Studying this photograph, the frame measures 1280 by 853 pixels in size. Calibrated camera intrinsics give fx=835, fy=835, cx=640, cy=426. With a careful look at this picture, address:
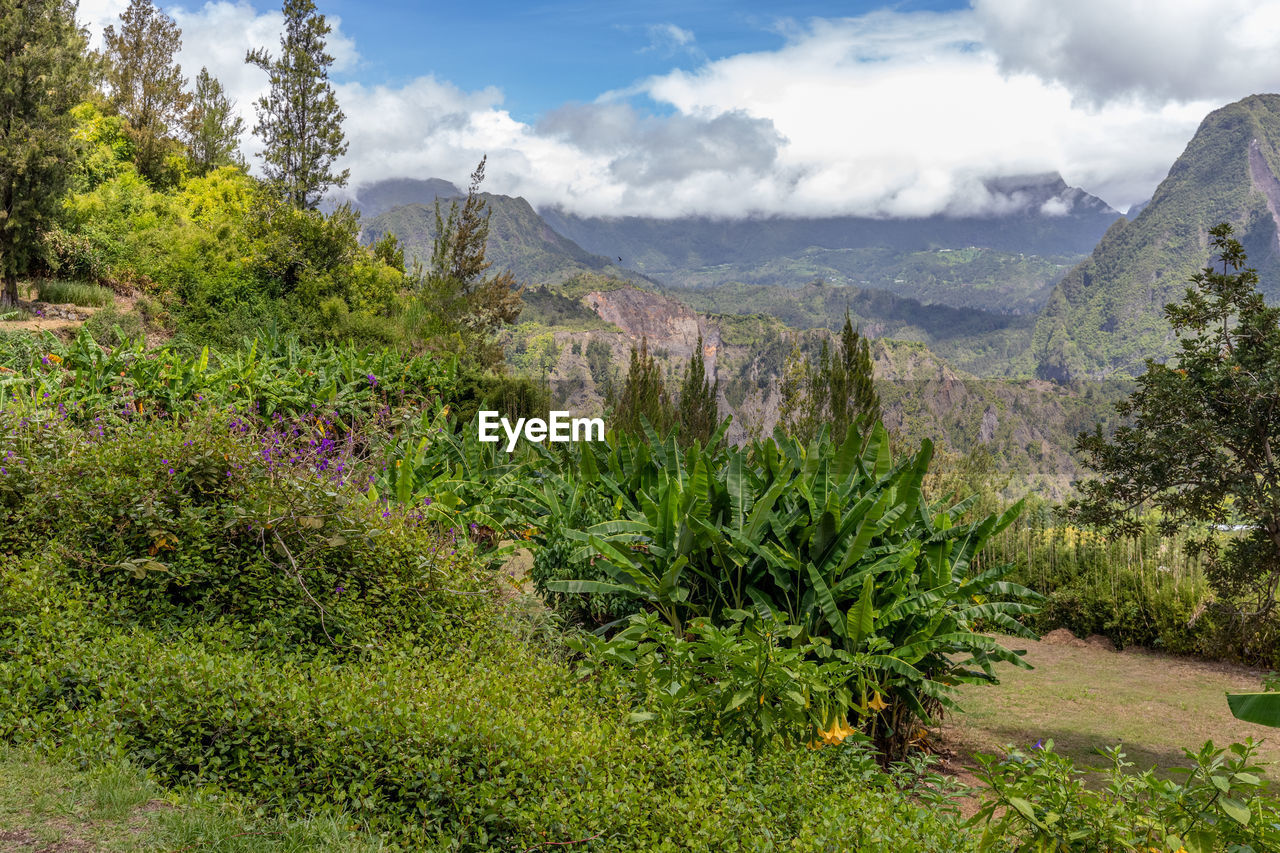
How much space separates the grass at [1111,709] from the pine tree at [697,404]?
538 cm

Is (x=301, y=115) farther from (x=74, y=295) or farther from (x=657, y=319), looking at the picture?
(x=657, y=319)

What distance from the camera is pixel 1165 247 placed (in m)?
121

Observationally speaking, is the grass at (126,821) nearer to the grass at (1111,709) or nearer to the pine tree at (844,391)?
the grass at (1111,709)

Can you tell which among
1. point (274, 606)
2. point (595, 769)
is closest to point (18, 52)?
point (274, 606)

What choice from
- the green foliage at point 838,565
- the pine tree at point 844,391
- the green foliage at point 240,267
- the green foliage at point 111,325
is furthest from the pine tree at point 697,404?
the green foliage at point 111,325

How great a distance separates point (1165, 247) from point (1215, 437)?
139 metres

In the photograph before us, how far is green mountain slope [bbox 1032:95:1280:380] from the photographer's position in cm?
11450

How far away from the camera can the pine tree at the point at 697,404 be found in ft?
38.0

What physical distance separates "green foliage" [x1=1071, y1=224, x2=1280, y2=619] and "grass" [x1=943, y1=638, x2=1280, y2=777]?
2.78ft

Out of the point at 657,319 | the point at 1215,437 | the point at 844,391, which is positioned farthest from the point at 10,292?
the point at 657,319

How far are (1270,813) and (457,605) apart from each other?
10.8 ft

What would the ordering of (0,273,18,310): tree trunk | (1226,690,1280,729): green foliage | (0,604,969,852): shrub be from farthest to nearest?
(0,273,18,310): tree trunk → (0,604,969,852): shrub → (1226,690,1280,729): green foliage

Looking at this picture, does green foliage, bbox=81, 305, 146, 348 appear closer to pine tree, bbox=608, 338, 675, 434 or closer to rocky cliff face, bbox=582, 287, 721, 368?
Answer: pine tree, bbox=608, 338, 675, 434

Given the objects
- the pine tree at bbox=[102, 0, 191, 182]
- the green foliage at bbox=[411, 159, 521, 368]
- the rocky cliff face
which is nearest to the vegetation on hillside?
the green foliage at bbox=[411, 159, 521, 368]
